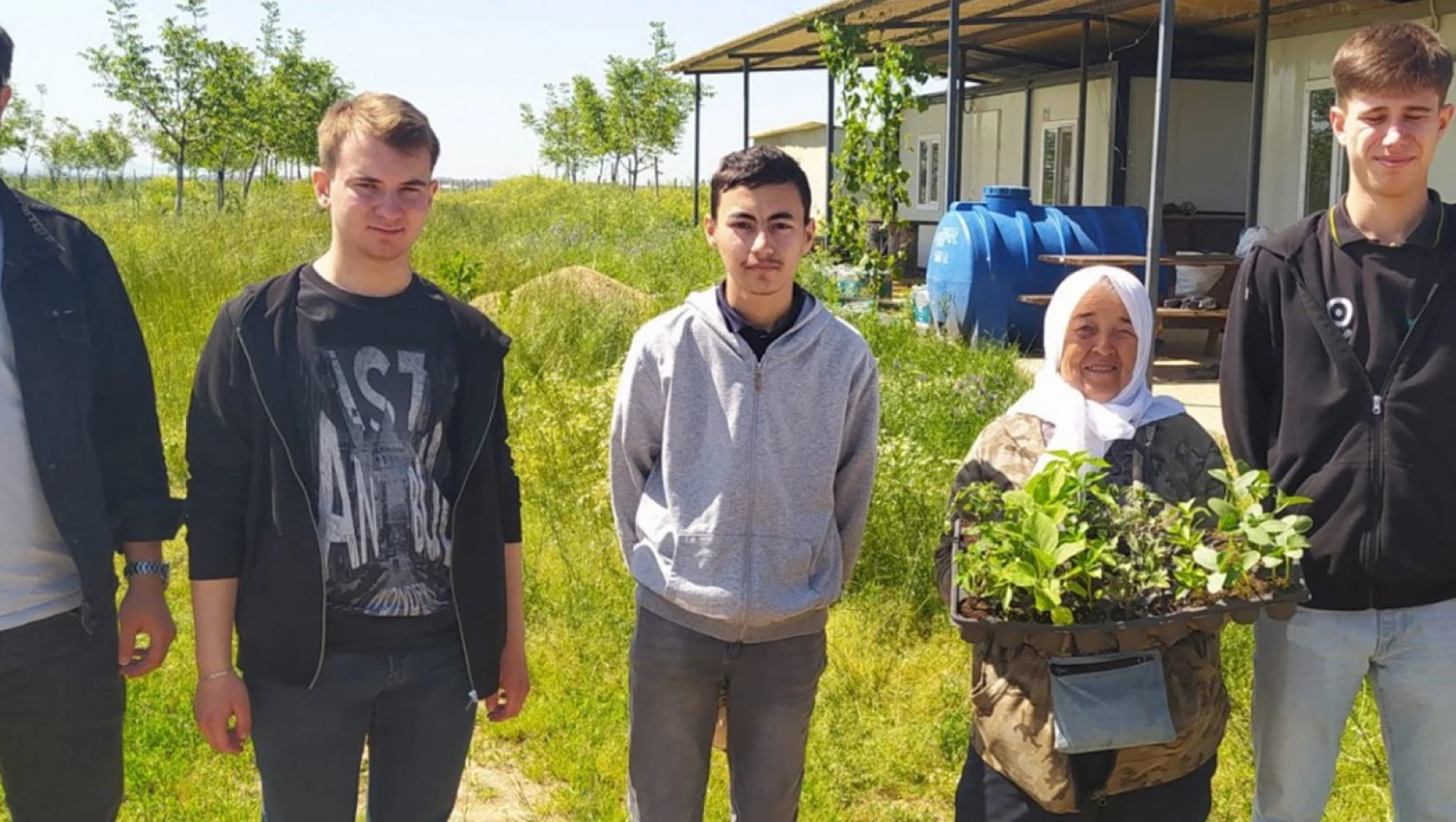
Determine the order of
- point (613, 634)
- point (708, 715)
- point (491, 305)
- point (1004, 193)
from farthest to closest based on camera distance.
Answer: point (1004, 193), point (491, 305), point (613, 634), point (708, 715)

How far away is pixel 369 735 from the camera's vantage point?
2.19 meters

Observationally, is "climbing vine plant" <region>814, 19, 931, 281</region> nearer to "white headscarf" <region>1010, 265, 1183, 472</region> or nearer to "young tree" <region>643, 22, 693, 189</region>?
"white headscarf" <region>1010, 265, 1183, 472</region>

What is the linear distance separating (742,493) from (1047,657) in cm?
63

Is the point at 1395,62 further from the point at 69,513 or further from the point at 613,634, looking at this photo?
the point at 613,634

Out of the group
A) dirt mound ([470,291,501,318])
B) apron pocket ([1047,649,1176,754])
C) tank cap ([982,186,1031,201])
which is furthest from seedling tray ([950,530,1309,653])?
tank cap ([982,186,1031,201])

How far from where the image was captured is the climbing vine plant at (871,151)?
1003 centimetres

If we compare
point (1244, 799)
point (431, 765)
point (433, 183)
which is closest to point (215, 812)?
point (431, 765)

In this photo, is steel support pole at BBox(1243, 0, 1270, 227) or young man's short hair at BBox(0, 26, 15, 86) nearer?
young man's short hair at BBox(0, 26, 15, 86)

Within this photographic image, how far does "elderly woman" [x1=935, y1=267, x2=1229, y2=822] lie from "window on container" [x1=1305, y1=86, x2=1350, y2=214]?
10.9 metres

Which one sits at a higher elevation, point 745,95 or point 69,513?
point 745,95

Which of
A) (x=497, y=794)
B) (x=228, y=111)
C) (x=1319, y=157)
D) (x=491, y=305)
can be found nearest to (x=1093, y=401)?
(x=497, y=794)

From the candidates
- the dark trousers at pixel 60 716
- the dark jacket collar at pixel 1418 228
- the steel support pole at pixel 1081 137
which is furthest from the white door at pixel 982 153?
the dark trousers at pixel 60 716

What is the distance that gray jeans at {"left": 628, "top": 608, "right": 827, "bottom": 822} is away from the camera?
2.39m

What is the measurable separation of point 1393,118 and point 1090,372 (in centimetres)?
71
